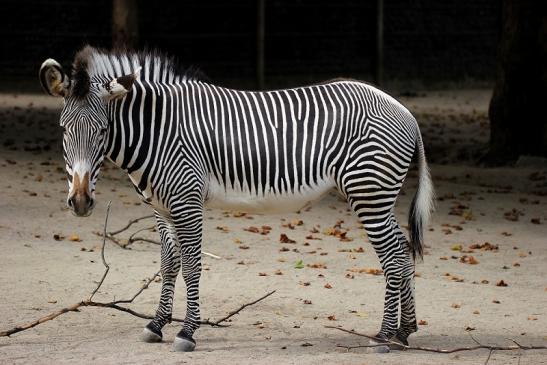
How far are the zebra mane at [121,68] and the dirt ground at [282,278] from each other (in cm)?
155

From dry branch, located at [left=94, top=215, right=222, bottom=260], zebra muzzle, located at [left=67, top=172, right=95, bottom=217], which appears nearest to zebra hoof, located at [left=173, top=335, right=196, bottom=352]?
zebra muzzle, located at [left=67, top=172, right=95, bottom=217]

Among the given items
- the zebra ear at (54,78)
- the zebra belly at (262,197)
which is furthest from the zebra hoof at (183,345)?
the zebra ear at (54,78)

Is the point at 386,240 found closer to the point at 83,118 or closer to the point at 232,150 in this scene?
the point at 232,150

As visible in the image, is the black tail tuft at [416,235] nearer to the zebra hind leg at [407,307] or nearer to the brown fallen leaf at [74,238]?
the zebra hind leg at [407,307]

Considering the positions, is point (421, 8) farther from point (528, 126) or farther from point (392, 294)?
point (392, 294)

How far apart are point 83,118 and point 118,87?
0.89ft

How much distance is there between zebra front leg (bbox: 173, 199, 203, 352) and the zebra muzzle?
1.99 feet

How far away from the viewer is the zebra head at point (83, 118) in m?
5.84

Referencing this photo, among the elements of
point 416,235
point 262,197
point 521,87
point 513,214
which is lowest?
point 513,214

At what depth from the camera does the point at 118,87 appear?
19.8ft

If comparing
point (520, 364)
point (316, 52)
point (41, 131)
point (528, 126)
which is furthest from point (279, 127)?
point (316, 52)

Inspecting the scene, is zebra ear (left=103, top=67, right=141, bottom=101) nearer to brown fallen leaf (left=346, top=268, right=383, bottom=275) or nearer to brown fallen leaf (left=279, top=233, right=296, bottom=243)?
brown fallen leaf (left=346, top=268, right=383, bottom=275)

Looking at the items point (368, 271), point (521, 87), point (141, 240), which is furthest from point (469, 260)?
point (521, 87)

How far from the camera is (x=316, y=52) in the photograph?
72.0 feet
